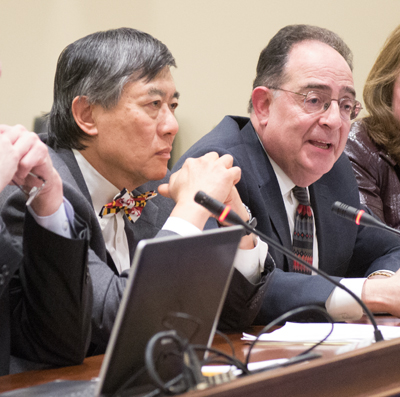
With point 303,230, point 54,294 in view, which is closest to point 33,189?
point 54,294

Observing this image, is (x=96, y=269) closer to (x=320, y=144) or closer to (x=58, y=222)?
(x=58, y=222)

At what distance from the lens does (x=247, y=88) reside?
3764mm

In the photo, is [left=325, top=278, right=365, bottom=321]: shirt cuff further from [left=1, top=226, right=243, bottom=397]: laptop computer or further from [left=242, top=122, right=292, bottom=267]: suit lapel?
[left=1, top=226, right=243, bottom=397]: laptop computer

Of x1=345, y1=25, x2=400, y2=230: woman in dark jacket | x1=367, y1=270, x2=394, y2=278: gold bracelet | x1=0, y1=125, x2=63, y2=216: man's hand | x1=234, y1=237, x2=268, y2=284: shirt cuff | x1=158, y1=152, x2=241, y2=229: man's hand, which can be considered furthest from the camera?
x1=345, y1=25, x2=400, y2=230: woman in dark jacket

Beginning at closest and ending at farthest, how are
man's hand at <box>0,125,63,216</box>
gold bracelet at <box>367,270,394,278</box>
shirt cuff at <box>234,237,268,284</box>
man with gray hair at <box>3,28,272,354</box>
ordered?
man's hand at <box>0,125,63,216</box> → shirt cuff at <box>234,237,268,284</box> → man with gray hair at <box>3,28,272,354</box> → gold bracelet at <box>367,270,394,278</box>

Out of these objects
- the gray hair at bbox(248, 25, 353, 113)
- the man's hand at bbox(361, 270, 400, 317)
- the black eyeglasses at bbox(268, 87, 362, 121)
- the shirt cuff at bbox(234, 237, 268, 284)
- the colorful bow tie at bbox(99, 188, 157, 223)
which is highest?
the gray hair at bbox(248, 25, 353, 113)

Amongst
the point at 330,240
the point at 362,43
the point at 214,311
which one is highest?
the point at 362,43

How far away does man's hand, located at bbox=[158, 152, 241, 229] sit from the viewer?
4.57ft

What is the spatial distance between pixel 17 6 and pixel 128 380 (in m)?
3.76

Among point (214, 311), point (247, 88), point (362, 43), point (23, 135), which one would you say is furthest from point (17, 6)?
point (214, 311)

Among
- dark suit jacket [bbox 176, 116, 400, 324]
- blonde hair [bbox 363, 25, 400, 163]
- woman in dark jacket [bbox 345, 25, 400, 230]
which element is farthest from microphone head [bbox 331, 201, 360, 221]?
blonde hair [bbox 363, 25, 400, 163]

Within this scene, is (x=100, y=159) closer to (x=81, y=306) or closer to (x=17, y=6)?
(x=81, y=306)

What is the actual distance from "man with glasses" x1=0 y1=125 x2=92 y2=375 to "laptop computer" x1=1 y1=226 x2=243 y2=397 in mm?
251

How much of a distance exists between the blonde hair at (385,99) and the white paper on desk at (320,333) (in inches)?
54.5
